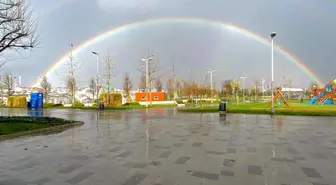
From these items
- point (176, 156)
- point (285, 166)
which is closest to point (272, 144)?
point (285, 166)

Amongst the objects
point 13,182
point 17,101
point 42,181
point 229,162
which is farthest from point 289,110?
point 17,101

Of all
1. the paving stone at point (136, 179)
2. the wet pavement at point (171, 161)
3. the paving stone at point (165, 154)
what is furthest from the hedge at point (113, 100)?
the paving stone at point (136, 179)

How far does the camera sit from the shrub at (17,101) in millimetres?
46219

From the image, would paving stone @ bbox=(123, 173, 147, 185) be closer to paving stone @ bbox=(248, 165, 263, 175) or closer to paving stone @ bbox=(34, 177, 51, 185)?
paving stone @ bbox=(34, 177, 51, 185)

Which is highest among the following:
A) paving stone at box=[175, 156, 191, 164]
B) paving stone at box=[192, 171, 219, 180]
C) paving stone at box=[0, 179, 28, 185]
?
paving stone at box=[175, 156, 191, 164]

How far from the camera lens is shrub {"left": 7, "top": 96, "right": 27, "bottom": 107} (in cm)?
4622

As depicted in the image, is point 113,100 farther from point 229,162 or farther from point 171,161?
point 229,162

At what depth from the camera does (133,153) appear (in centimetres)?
760

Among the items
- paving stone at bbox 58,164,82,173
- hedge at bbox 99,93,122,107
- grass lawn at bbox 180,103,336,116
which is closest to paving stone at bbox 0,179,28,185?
paving stone at bbox 58,164,82,173

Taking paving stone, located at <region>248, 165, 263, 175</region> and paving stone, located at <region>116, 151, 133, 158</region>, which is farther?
paving stone, located at <region>116, 151, 133, 158</region>

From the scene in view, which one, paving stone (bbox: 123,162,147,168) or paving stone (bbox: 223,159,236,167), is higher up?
paving stone (bbox: 123,162,147,168)

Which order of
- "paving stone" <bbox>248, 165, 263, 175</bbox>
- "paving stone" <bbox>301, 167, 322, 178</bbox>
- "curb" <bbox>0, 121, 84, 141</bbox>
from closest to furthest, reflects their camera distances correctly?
"paving stone" <bbox>301, 167, 322, 178</bbox>, "paving stone" <bbox>248, 165, 263, 175</bbox>, "curb" <bbox>0, 121, 84, 141</bbox>

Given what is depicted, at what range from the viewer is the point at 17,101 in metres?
47.0

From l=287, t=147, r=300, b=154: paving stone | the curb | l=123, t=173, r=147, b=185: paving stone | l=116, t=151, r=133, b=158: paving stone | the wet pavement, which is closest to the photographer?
l=123, t=173, r=147, b=185: paving stone
